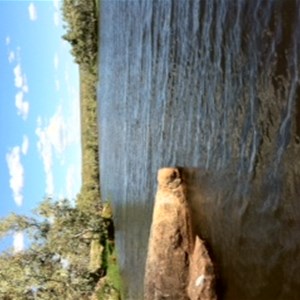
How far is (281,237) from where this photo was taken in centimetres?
862

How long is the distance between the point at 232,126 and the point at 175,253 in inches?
Result: 129

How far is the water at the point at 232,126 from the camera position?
27.6 feet

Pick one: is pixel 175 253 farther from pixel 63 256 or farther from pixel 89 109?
pixel 89 109

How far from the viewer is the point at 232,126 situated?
388 inches

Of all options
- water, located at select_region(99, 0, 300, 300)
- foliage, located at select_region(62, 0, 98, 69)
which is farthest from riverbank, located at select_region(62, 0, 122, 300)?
water, located at select_region(99, 0, 300, 300)

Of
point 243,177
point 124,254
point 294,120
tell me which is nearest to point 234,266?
point 243,177

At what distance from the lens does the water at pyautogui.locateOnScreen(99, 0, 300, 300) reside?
8398 mm

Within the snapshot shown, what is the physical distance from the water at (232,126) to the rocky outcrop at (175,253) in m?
0.32

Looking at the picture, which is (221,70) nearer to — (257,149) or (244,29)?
(244,29)

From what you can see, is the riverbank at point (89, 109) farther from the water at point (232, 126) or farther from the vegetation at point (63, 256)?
the water at point (232, 126)

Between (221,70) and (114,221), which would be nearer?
(221,70)

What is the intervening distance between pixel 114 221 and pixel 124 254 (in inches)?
93.8

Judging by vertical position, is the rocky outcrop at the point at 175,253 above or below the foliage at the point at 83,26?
below

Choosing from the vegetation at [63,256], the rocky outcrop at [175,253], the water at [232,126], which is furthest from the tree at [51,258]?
the rocky outcrop at [175,253]
